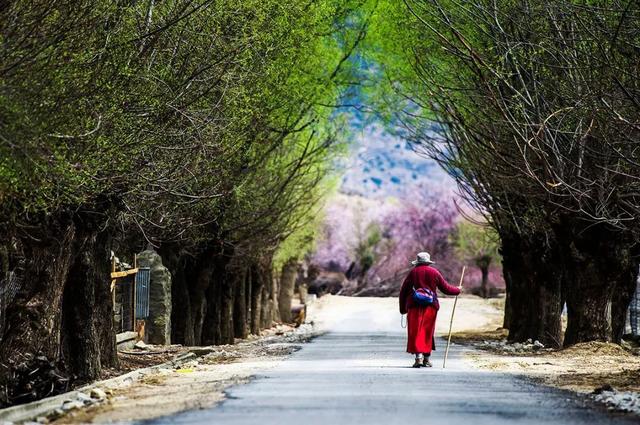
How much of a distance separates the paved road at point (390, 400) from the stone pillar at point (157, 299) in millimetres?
9386

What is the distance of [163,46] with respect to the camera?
710 inches

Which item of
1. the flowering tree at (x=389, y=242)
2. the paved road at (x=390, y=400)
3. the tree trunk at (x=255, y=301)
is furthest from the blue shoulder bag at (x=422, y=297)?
the flowering tree at (x=389, y=242)

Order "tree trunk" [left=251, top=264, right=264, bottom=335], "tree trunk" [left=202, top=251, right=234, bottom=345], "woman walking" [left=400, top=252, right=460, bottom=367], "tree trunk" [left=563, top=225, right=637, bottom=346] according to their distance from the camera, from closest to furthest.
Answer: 1. "woman walking" [left=400, top=252, right=460, bottom=367]
2. "tree trunk" [left=563, top=225, right=637, bottom=346]
3. "tree trunk" [left=202, top=251, right=234, bottom=345]
4. "tree trunk" [left=251, top=264, right=264, bottom=335]

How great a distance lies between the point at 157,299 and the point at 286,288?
34456 mm

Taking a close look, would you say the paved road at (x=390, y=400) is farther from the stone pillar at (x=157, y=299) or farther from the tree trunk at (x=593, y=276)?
the stone pillar at (x=157, y=299)

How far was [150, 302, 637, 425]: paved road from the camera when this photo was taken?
1170cm

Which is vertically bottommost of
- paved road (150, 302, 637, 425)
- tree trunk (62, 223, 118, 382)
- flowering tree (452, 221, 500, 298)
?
paved road (150, 302, 637, 425)

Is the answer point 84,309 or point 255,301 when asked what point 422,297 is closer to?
point 84,309

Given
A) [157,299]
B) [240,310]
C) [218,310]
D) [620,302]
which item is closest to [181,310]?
[157,299]

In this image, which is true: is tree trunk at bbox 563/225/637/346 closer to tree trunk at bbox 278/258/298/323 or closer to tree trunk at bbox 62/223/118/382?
tree trunk at bbox 62/223/118/382

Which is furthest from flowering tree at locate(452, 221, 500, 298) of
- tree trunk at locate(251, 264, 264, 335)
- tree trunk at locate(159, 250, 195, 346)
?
tree trunk at locate(159, 250, 195, 346)

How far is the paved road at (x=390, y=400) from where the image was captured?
1170cm

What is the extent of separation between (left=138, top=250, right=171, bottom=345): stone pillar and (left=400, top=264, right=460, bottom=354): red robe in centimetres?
932

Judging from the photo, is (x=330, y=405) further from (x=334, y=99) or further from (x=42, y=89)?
(x=334, y=99)
